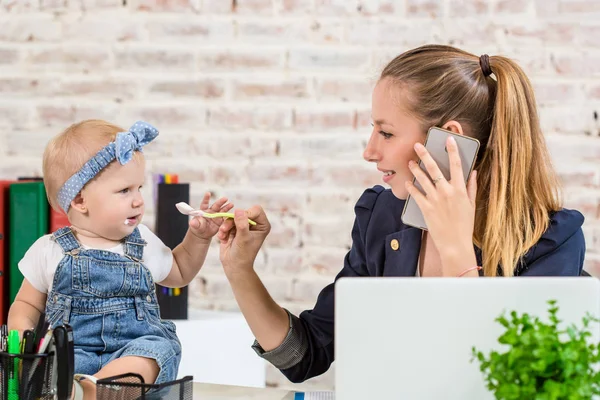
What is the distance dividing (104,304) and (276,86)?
1.28m

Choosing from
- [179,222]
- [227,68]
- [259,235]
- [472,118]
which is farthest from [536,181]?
[227,68]

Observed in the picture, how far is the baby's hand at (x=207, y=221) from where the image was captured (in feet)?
4.81

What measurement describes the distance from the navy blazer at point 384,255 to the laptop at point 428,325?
585 millimetres

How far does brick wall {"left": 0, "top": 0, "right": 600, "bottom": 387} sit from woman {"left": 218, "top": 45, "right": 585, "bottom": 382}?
3.28ft

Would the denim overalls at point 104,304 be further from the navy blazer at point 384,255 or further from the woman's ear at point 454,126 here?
the woman's ear at point 454,126

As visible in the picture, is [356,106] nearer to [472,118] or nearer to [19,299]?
[472,118]

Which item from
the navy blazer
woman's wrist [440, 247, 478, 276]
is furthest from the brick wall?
woman's wrist [440, 247, 478, 276]

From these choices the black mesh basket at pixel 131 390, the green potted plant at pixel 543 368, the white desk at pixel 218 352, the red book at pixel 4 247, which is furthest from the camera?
the white desk at pixel 218 352

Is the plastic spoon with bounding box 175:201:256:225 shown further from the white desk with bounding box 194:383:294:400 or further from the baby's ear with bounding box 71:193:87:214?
the white desk with bounding box 194:383:294:400

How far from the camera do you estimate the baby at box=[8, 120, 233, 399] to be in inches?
54.5

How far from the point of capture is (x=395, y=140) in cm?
143

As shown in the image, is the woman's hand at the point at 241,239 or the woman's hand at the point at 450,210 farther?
the woman's hand at the point at 241,239

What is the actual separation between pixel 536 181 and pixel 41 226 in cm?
100

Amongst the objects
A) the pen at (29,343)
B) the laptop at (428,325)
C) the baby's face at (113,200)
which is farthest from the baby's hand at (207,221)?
the laptop at (428,325)
